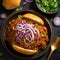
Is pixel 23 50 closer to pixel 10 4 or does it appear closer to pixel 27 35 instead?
pixel 27 35

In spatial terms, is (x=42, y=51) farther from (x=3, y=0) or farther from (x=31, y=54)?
(x=3, y=0)

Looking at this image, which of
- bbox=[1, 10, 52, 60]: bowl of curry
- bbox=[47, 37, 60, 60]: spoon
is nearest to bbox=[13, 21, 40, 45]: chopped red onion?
bbox=[1, 10, 52, 60]: bowl of curry

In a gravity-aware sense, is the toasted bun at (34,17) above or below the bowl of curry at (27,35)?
above

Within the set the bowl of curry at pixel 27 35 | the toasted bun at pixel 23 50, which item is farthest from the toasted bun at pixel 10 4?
the toasted bun at pixel 23 50

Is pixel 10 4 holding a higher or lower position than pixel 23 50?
higher

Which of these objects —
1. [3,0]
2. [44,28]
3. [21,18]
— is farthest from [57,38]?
[3,0]

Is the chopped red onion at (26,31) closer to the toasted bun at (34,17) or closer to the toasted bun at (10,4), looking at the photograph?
the toasted bun at (34,17)

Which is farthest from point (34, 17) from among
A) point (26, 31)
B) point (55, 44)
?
point (55, 44)

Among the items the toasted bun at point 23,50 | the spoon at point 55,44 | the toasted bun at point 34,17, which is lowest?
the spoon at point 55,44

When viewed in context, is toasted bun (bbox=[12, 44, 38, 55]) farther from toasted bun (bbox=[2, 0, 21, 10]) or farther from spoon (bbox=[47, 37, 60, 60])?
toasted bun (bbox=[2, 0, 21, 10])
